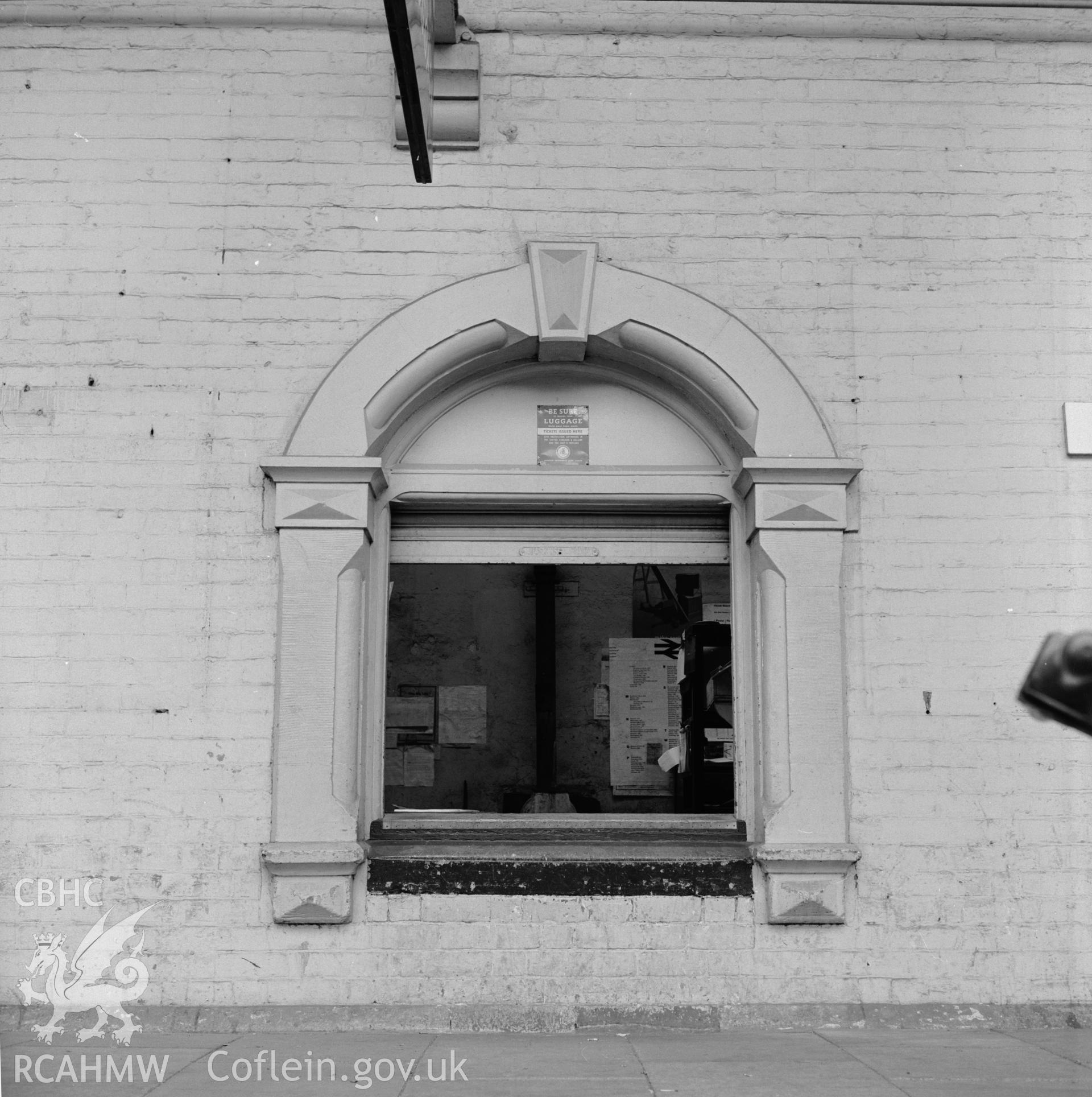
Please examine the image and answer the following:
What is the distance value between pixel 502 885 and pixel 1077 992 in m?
2.62

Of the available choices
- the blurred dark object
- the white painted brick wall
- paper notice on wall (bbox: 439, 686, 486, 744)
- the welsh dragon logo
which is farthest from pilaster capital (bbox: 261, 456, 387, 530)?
the blurred dark object

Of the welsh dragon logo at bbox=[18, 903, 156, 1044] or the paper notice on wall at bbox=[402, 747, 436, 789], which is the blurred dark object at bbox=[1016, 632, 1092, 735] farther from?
the welsh dragon logo at bbox=[18, 903, 156, 1044]

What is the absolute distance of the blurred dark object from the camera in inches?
113

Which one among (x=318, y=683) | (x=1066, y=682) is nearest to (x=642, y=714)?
(x=318, y=683)

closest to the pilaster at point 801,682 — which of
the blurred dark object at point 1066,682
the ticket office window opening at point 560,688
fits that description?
the ticket office window opening at point 560,688

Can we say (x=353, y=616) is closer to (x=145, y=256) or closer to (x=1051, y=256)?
(x=145, y=256)

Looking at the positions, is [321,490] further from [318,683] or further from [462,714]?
[462,714]

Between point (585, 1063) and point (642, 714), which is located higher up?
point (642, 714)

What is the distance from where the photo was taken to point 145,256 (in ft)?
20.4

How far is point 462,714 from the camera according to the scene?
6684 millimetres

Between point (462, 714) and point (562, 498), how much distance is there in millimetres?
1272

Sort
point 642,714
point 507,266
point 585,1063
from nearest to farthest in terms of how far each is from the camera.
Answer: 1. point 585,1063
2. point 507,266
3. point 642,714

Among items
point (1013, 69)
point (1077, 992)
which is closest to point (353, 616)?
point (1077, 992)

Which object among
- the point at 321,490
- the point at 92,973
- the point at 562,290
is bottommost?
the point at 92,973
